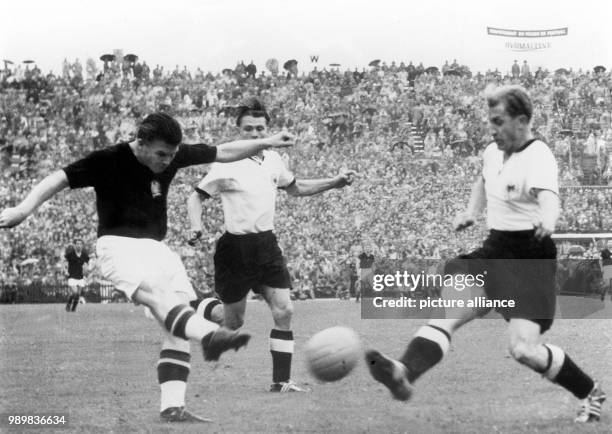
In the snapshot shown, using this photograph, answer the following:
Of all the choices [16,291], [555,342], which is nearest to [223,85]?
[16,291]

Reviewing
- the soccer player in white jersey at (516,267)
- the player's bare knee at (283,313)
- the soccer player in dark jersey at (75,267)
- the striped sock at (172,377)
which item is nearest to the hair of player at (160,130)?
the striped sock at (172,377)

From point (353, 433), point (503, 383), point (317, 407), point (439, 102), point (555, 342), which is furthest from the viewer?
point (439, 102)

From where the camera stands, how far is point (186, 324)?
19.3 feet

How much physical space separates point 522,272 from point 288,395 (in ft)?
7.61

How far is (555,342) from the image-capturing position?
12.0m

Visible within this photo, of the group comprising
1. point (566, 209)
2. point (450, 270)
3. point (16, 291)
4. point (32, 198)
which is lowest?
point (16, 291)

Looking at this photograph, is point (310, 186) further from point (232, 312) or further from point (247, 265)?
point (232, 312)

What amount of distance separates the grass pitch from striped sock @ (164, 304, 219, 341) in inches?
23.1

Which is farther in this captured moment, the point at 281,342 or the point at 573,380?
the point at 281,342

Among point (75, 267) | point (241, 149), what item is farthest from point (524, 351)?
point (75, 267)

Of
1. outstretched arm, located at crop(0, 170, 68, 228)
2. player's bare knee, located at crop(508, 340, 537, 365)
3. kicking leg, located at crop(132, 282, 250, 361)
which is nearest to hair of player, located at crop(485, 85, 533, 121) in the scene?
player's bare knee, located at crop(508, 340, 537, 365)

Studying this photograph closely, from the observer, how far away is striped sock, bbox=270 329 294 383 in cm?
791

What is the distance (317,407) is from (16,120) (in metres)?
28.7

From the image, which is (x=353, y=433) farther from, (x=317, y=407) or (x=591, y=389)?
(x=591, y=389)
